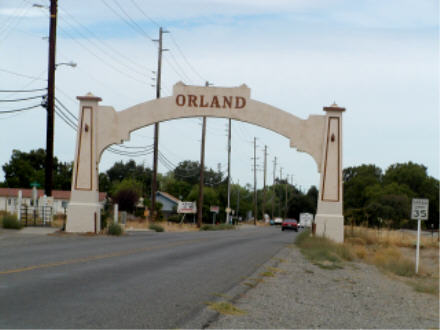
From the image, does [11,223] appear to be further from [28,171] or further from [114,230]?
[28,171]

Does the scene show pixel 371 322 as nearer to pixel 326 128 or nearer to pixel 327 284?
pixel 327 284

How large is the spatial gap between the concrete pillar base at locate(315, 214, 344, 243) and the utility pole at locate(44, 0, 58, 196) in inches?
527

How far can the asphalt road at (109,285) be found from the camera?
8.72 meters

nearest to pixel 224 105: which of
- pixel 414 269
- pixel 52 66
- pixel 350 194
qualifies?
pixel 52 66

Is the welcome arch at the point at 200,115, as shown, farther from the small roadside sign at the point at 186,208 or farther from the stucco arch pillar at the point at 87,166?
the small roadside sign at the point at 186,208

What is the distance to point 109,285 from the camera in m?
12.0

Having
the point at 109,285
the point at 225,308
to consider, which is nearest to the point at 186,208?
the point at 109,285

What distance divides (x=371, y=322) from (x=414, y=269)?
15.4 metres

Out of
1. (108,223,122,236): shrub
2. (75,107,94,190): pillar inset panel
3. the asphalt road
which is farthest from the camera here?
(108,223,122,236): shrub

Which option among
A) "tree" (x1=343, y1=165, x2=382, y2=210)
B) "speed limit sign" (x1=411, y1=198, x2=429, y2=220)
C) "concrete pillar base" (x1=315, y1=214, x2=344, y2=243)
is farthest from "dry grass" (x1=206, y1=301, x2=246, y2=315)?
"tree" (x1=343, y1=165, x2=382, y2=210)

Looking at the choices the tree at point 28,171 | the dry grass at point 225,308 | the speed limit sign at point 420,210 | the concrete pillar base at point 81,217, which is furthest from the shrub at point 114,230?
the tree at point 28,171

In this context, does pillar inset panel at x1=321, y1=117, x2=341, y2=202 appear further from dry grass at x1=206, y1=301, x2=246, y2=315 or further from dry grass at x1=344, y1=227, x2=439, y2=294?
dry grass at x1=206, y1=301, x2=246, y2=315

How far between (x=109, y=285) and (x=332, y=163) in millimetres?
20851

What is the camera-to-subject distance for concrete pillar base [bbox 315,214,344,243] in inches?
1227
